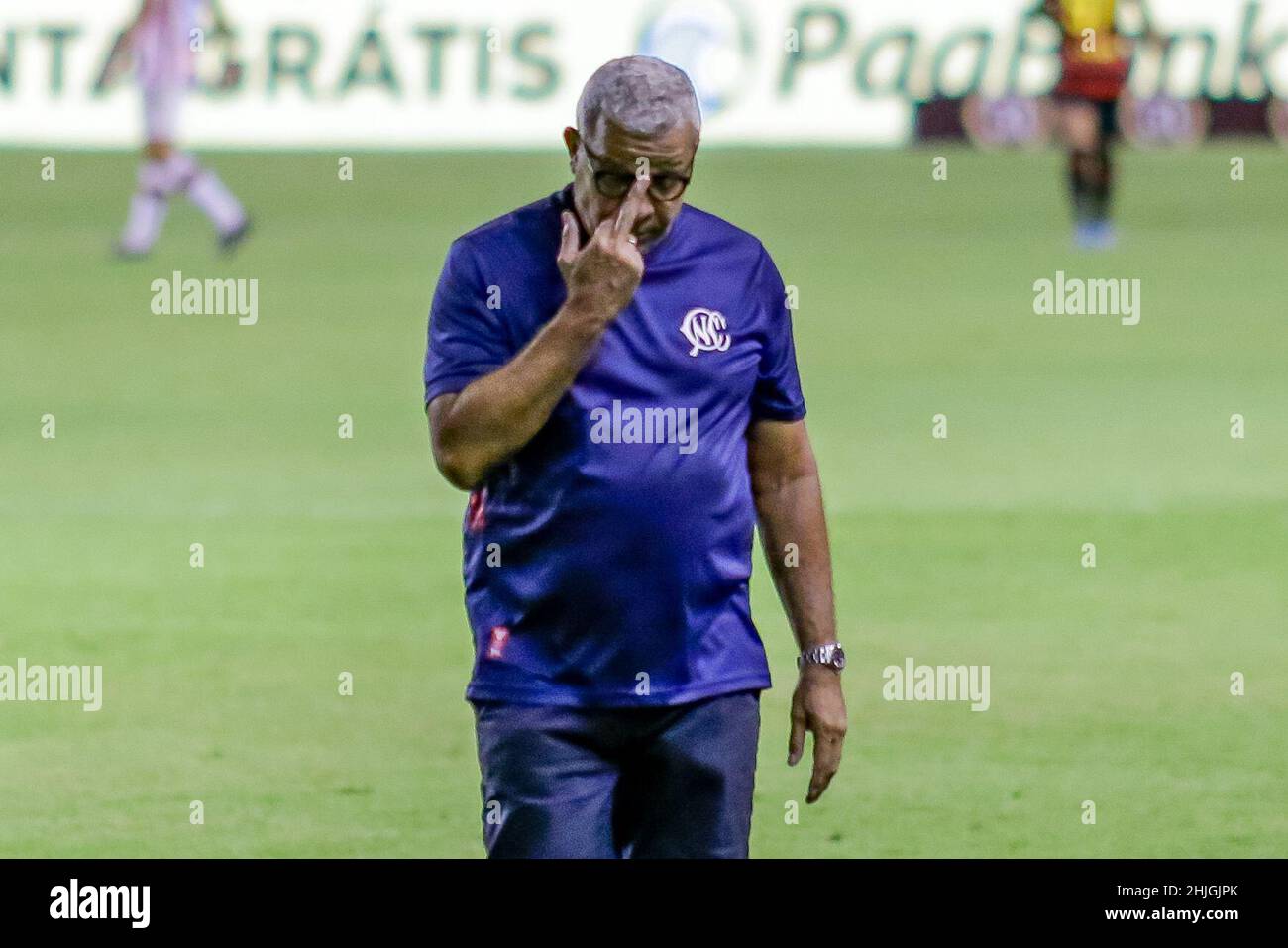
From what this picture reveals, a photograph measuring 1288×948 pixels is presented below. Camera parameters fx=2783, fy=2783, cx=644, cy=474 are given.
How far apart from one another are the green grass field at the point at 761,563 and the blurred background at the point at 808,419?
0.03 meters

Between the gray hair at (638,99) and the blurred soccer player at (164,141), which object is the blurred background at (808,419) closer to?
the blurred soccer player at (164,141)

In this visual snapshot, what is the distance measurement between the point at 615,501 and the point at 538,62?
2311cm

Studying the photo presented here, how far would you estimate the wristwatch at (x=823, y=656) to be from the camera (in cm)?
561

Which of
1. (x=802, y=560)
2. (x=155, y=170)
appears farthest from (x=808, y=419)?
(x=802, y=560)

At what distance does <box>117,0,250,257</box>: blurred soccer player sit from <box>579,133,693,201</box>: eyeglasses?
16.7 metres

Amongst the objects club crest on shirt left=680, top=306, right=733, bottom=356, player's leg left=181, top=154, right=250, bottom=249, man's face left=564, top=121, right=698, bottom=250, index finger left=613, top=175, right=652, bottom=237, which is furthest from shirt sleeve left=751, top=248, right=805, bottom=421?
player's leg left=181, top=154, right=250, bottom=249

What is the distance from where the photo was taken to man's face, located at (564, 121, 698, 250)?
506 cm

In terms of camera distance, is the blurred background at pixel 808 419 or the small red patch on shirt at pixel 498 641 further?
the blurred background at pixel 808 419

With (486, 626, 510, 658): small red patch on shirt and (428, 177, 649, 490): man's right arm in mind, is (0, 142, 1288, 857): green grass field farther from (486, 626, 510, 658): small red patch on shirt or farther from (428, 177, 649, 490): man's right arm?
(428, 177, 649, 490): man's right arm

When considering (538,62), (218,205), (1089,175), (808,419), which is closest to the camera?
(808,419)

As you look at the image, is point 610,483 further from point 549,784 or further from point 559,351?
point 549,784

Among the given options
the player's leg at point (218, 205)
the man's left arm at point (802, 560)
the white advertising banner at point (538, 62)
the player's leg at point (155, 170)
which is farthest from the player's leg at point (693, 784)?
the white advertising banner at point (538, 62)

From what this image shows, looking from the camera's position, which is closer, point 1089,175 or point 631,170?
point 631,170

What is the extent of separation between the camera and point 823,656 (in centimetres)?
561
